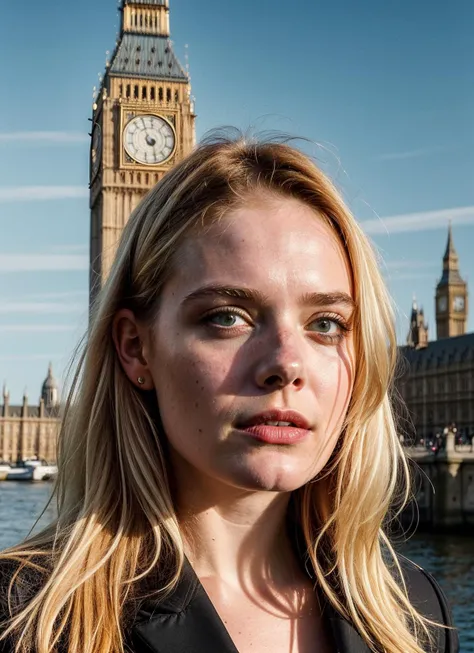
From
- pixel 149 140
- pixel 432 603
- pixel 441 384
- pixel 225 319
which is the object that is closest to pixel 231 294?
pixel 225 319

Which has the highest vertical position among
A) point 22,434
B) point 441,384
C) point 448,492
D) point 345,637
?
point 345,637

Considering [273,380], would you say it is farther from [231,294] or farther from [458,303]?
[458,303]

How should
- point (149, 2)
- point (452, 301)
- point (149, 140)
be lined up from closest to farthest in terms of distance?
1. point (149, 140)
2. point (149, 2)
3. point (452, 301)

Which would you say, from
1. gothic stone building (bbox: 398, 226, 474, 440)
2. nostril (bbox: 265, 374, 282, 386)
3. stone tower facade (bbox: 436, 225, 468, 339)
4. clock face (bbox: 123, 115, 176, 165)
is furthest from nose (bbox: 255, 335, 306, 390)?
stone tower facade (bbox: 436, 225, 468, 339)

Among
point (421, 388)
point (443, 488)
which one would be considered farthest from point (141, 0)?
point (421, 388)

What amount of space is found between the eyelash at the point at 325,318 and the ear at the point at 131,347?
0.47ft

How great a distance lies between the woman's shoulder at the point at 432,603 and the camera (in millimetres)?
1695

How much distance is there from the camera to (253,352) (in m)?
1.45

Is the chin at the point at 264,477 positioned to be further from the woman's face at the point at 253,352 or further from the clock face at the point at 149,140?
the clock face at the point at 149,140

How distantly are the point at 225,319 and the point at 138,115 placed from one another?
38.4 meters

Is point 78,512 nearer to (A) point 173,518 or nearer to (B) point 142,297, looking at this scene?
(A) point 173,518

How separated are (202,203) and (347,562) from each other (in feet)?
1.95

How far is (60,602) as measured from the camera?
1361 millimetres

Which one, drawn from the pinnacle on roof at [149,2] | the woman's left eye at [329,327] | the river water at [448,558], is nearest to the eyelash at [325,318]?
the woman's left eye at [329,327]
